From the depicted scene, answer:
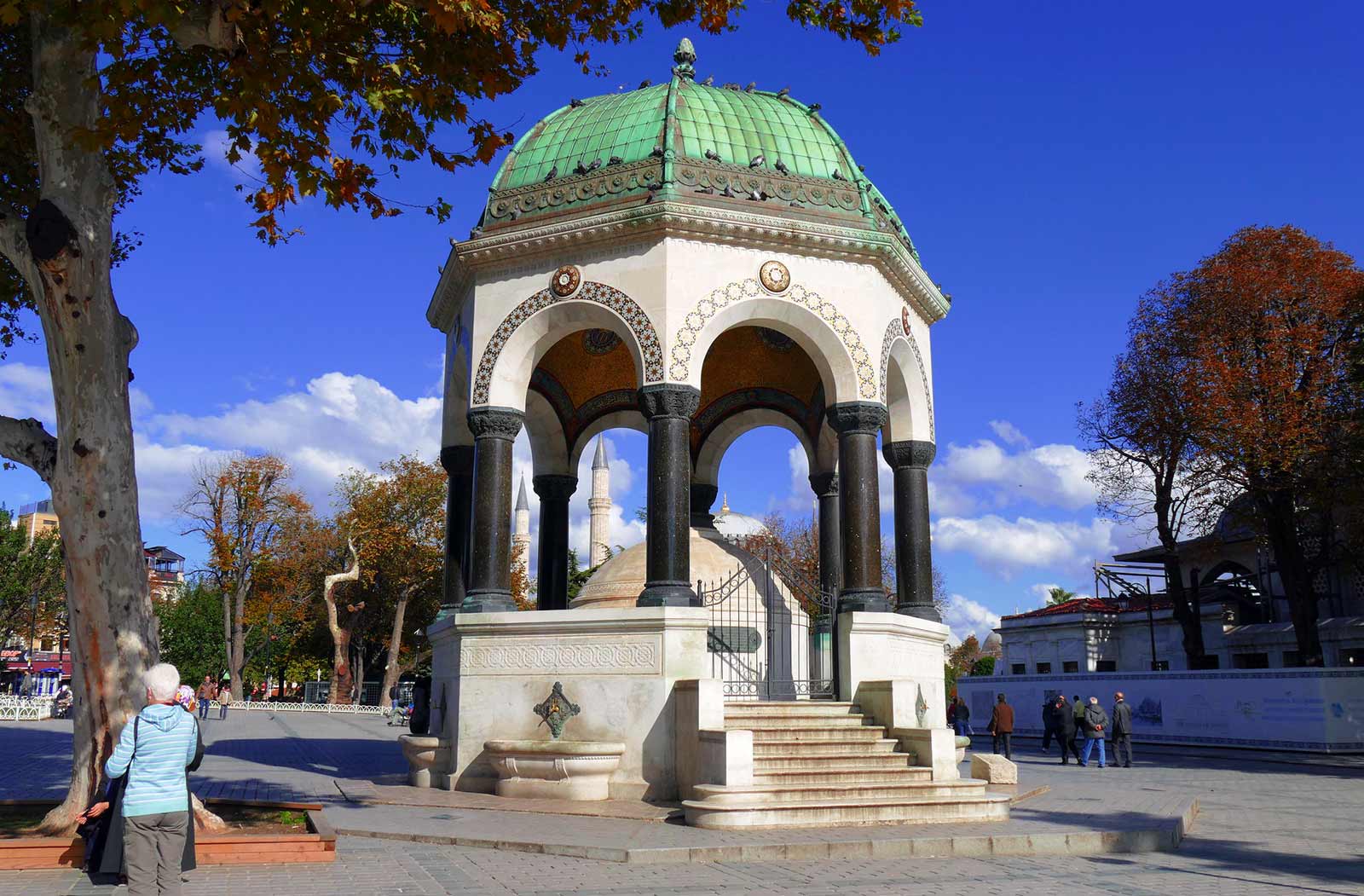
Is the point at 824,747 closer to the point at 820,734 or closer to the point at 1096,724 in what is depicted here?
the point at 820,734

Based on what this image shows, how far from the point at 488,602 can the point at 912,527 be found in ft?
18.9

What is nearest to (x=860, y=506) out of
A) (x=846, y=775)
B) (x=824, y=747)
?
(x=824, y=747)

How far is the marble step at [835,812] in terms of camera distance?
935cm

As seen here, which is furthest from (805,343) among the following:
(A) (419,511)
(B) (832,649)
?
(A) (419,511)

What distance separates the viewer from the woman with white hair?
5.21 metres

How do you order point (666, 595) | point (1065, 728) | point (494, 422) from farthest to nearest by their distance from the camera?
point (1065, 728) < point (494, 422) < point (666, 595)

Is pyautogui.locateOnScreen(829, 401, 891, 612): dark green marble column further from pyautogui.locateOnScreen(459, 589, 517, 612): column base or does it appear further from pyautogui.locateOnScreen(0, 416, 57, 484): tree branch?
pyautogui.locateOnScreen(0, 416, 57, 484): tree branch

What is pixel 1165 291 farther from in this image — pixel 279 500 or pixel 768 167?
pixel 279 500

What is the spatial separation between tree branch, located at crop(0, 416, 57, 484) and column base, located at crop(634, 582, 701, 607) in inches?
225

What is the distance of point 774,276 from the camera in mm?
12797

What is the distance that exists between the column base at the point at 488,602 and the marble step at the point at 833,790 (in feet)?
11.4

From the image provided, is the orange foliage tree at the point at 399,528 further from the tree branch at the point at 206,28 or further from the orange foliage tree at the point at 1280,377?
the tree branch at the point at 206,28

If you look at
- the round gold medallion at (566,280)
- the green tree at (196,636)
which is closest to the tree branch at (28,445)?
the round gold medallion at (566,280)

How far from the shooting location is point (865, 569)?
12.5 m
